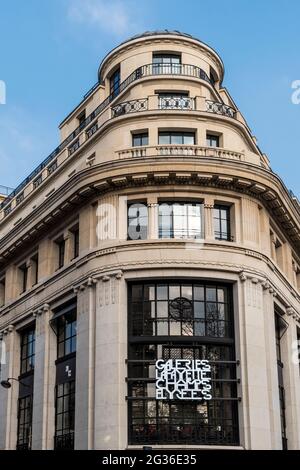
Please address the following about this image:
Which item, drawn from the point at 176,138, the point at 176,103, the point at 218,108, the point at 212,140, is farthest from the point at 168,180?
the point at 218,108

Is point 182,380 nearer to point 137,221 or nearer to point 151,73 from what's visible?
point 137,221

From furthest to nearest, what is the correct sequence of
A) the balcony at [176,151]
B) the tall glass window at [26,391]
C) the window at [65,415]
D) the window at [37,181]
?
the window at [37,181]
the tall glass window at [26,391]
the balcony at [176,151]
the window at [65,415]

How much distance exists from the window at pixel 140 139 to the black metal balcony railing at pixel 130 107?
1.36 meters

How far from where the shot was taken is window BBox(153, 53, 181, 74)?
45.1 metres

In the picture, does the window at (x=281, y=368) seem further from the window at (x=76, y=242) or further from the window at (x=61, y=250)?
the window at (x=61, y=250)

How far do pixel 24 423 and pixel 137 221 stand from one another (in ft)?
43.6

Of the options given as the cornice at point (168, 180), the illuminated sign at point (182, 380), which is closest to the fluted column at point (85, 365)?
the illuminated sign at point (182, 380)

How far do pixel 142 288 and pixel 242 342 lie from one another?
5146mm

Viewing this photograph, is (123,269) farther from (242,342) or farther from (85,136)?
(85,136)

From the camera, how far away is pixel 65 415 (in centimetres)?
3762

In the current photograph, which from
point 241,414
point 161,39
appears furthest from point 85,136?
point 241,414

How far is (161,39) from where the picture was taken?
4594 cm

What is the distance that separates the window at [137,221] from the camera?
36.8 m

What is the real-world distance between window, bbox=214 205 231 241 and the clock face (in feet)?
11.8
